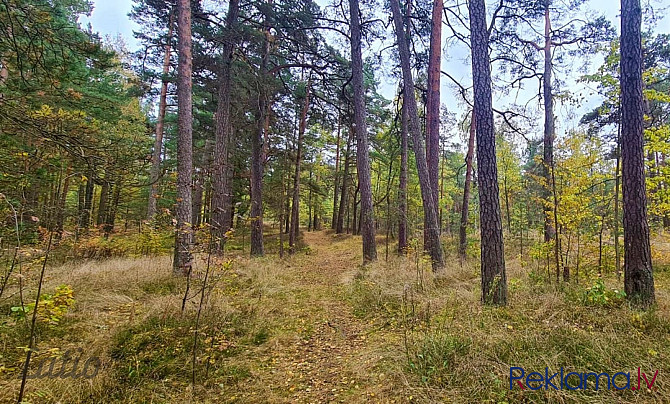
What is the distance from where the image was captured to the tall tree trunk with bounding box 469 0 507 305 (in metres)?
4.11

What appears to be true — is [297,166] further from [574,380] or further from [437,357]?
[574,380]

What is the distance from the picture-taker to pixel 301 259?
1106 cm

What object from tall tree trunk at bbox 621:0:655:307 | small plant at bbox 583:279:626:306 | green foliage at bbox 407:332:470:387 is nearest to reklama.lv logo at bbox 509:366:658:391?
green foliage at bbox 407:332:470:387

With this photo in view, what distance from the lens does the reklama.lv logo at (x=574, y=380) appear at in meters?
2.17

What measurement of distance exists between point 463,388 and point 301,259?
9.10 meters

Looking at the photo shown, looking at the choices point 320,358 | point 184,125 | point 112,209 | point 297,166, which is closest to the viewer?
point 320,358

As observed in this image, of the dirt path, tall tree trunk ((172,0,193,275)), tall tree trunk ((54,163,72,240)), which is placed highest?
tall tree trunk ((172,0,193,275))

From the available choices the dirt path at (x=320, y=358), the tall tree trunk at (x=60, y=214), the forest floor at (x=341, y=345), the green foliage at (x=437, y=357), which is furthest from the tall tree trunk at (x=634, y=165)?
the tall tree trunk at (x=60, y=214)

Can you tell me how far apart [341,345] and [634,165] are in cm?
468

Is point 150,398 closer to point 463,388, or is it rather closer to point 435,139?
point 463,388

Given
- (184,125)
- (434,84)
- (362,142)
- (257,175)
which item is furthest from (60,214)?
(434,84)

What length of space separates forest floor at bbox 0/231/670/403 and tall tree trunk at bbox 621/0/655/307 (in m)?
0.38

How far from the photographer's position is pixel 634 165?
12.3 ft

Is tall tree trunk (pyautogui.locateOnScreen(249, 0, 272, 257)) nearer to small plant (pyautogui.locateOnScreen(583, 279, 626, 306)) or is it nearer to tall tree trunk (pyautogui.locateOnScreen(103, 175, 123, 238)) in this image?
tall tree trunk (pyautogui.locateOnScreen(103, 175, 123, 238))
